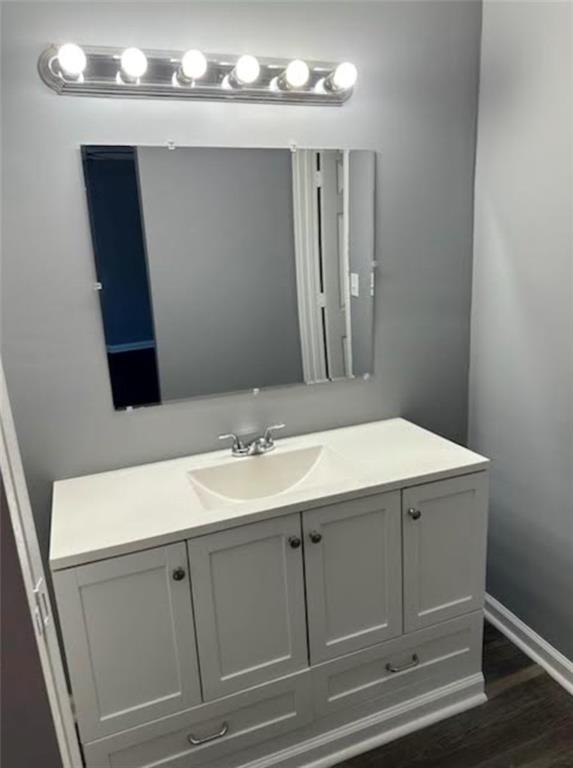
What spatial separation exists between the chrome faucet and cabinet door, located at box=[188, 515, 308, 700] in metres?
0.40

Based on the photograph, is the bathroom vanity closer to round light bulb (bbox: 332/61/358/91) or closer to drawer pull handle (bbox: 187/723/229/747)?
drawer pull handle (bbox: 187/723/229/747)

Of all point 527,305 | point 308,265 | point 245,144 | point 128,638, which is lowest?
point 128,638

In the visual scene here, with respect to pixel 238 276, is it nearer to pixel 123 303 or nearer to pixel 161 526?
pixel 123 303

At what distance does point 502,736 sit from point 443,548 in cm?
65

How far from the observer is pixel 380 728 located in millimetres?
1790

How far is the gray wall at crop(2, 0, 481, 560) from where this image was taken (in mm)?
1569

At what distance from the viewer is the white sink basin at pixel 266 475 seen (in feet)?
5.83

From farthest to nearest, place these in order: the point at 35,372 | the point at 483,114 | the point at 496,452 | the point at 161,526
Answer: the point at 496,452
the point at 483,114
the point at 35,372
the point at 161,526

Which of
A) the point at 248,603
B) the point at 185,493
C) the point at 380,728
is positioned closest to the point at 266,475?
the point at 185,493

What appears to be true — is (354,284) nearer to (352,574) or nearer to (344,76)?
(344,76)

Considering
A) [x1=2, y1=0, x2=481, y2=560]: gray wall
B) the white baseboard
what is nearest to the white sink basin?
[x1=2, y1=0, x2=481, y2=560]: gray wall

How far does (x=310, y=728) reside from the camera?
170cm

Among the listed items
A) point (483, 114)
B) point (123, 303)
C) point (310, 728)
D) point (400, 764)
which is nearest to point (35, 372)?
point (123, 303)

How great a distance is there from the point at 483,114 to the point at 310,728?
86.5 inches
